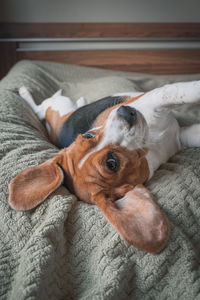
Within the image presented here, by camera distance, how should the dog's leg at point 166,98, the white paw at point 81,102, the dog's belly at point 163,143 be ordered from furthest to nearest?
the white paw at point 81,102, the dog's belly at point 163,143, the dog's leg at point 166,98

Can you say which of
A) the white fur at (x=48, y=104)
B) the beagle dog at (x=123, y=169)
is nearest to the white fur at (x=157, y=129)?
the beagle dog at (x=123, y=169)

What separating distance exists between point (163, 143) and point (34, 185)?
605 mm

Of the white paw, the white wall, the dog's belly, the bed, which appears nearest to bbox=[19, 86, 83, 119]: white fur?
the white paw

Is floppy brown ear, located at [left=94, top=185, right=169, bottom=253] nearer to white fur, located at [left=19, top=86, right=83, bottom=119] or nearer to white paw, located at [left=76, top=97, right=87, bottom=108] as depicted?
white fur, located at [left=19, top=86, right=83, bottom=119]

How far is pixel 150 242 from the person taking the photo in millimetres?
776

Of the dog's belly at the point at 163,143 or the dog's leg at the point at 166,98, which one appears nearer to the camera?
the dog's leg at the point at 166,98

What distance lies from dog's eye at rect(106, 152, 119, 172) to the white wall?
2.70 metres

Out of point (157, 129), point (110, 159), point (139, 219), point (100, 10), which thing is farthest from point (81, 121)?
point (100, 10)

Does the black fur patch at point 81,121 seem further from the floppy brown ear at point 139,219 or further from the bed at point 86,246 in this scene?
the floppy brown ear at point 139,219

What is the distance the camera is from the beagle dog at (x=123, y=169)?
822mm

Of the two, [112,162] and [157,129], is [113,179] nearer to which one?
[112,162]

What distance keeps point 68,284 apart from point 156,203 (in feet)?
1.16

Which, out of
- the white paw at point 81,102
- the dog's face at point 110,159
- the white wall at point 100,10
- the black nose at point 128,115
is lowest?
the white paw at point 81,102

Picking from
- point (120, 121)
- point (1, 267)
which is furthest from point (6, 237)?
point (120, 121)
